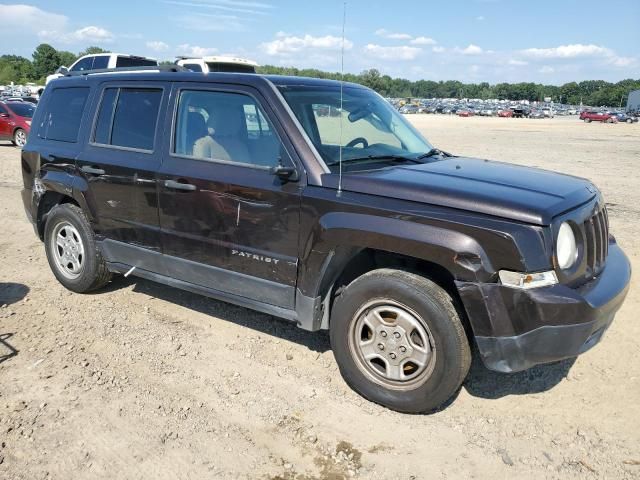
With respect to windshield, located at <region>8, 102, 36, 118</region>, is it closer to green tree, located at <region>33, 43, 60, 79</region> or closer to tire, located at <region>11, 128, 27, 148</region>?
tire, located at <region>11, 128, 27, 148</region>

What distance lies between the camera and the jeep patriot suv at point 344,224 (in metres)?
3.05

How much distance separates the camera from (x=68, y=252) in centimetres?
534

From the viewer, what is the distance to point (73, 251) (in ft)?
17.4

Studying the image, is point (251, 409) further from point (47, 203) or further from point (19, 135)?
point (19, 135)

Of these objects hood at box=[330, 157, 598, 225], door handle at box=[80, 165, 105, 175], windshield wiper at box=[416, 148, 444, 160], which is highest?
windshield wiper at box=[416, 148, 444, 160]

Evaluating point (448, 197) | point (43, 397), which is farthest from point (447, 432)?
point (43, 397)

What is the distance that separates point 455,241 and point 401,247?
326 mm

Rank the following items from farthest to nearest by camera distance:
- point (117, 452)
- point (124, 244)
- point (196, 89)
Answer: point (124, 244), point (196, 89), point (117, 452)

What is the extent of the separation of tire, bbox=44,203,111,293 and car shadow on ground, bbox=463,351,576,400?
343 cm

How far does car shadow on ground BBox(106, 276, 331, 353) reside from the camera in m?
4.55

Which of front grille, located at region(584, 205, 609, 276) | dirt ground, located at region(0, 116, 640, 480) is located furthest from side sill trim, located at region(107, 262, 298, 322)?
front grille, located at region(584, 205, 609, 276)

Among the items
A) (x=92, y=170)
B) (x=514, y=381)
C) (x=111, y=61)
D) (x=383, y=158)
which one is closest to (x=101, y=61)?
(x=111, y=61)

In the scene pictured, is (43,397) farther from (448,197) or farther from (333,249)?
(448,197)

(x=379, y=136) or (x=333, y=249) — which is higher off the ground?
(x=379, y=136)
